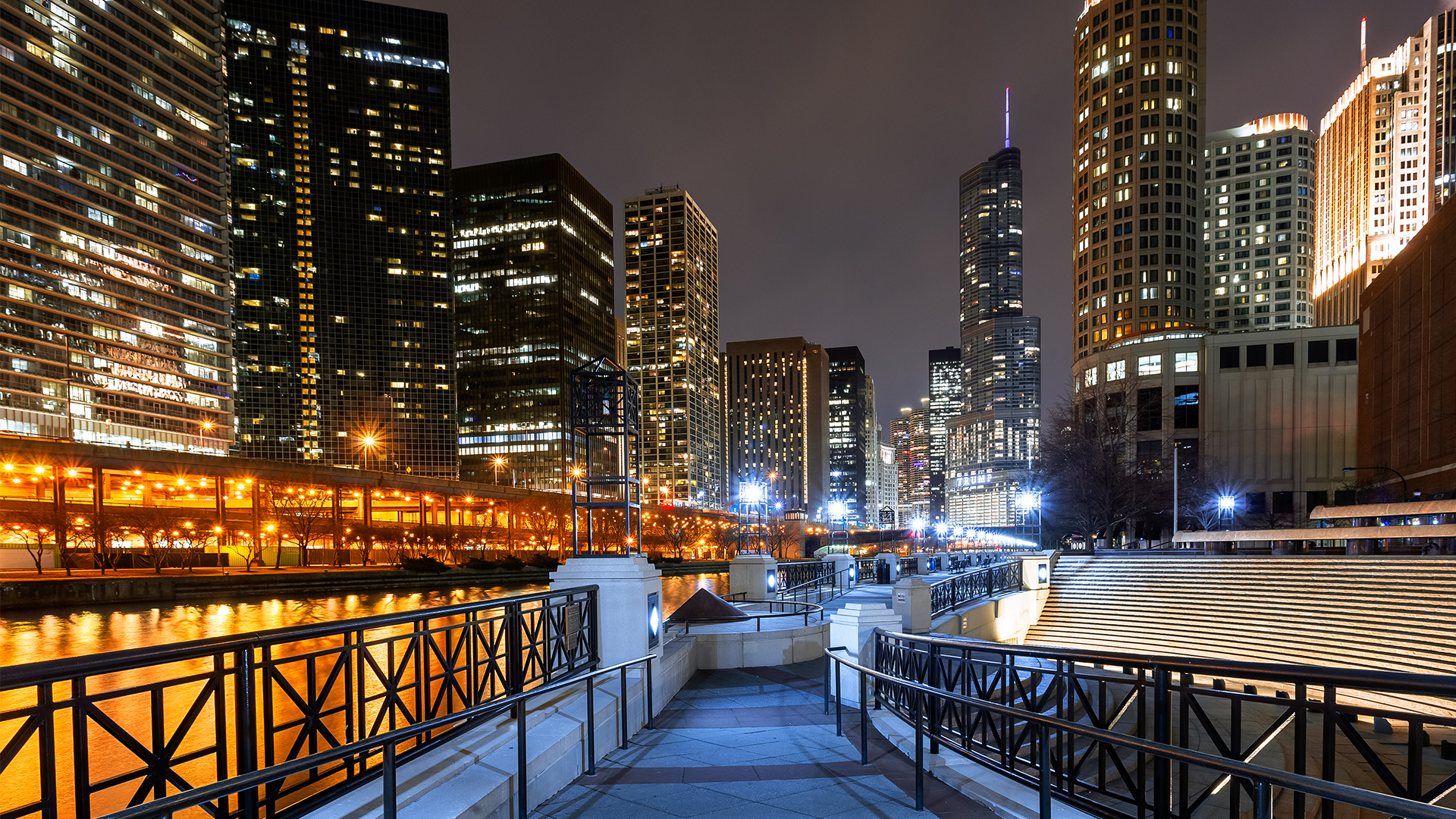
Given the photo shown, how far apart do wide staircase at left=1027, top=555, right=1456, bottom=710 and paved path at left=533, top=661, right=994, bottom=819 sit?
12917mm

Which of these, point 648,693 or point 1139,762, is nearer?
point 1139,762

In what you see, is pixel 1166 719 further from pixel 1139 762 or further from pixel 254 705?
pixel 254 705

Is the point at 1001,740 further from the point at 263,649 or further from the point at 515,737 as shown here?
the point at 263,649

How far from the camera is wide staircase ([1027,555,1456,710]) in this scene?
1978 cm

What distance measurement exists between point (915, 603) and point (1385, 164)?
190 m

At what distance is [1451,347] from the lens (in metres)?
44.3

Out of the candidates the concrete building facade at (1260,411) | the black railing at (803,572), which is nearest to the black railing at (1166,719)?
the black railing at (803,572)

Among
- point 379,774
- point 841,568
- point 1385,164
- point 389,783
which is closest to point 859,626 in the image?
point 379,774

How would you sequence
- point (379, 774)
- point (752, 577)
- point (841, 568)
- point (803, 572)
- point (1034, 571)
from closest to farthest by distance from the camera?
point (379, 774), point (752, 577), point (803, 572), point (1034, 571), point (841, 568)

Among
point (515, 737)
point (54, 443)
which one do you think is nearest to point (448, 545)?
point (54, 443)

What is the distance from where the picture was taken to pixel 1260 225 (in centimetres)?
13562

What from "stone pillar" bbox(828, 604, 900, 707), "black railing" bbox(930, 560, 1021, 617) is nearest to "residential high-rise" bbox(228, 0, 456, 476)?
"black railing" bbox(930, 560, 1021, 617)

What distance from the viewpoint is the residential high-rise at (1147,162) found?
106438 mm

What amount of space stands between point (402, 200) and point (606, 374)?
170536 millimetres
